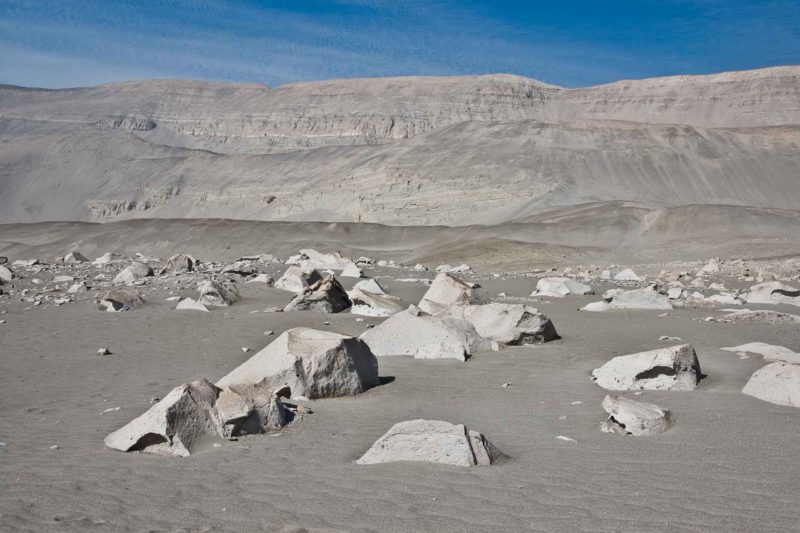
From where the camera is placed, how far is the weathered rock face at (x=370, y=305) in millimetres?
12984

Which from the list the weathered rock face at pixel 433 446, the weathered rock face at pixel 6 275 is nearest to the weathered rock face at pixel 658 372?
the weathered rock face at pixel 433 446

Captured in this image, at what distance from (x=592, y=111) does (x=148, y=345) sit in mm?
123756

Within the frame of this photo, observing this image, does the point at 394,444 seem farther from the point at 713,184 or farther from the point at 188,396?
the point at 713,184

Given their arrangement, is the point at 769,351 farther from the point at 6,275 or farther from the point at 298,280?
the point at 6,275

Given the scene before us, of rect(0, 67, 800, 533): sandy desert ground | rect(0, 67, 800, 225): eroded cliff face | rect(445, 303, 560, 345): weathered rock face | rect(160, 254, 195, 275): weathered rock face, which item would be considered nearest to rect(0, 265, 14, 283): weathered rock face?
rect(0, 67, 800, 533): sandy desert ground

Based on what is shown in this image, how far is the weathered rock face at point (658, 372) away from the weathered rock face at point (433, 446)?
9.30 ft

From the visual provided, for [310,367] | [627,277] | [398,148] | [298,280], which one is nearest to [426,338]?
[310,367]

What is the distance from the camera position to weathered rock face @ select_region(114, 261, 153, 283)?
19.6 meters

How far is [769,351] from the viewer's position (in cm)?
894

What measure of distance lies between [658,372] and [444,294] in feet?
18.0

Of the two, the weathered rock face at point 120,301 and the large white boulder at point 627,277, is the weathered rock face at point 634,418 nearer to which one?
the weathered rock face at point 120,301

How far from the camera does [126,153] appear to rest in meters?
114

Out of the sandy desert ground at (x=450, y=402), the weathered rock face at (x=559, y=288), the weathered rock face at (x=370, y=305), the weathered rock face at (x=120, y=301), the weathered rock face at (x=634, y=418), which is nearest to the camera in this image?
the sandy desert ground at (x=450, y=402)

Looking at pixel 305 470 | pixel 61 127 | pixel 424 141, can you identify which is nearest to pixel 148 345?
pixel 305 470
